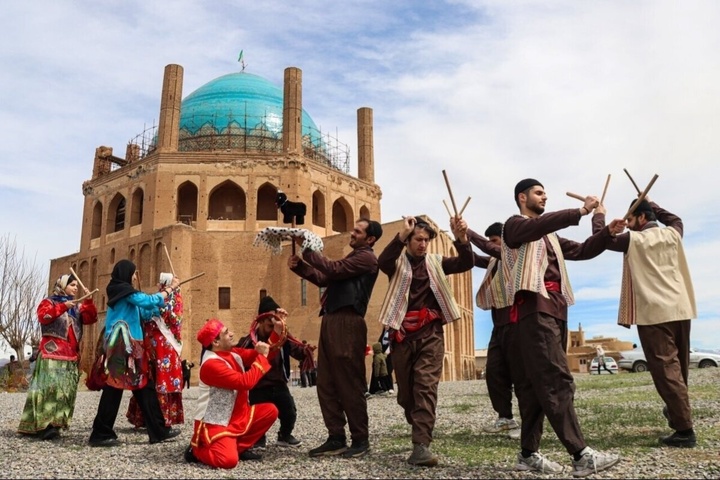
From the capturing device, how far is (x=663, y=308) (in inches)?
198

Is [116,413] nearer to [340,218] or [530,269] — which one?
[530,269]

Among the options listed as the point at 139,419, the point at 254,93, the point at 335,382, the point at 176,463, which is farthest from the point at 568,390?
the point at 254,93

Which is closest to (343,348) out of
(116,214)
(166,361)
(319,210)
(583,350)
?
(166,361)

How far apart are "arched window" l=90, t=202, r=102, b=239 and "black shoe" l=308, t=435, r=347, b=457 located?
114 feet

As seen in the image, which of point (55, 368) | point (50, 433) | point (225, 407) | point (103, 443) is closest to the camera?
point (225, 407)

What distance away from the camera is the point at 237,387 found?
16.0 ft

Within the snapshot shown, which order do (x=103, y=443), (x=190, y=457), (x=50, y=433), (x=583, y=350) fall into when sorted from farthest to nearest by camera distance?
(x=583, y=350) → (x=50, y=433) → (x=103, y=443) → (x=190, y=457)

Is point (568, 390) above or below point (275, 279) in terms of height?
below

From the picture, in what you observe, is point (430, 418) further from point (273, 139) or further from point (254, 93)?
point (254, 93)

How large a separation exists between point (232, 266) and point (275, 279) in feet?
7.38

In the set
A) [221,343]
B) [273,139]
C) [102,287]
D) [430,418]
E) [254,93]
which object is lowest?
[430,418]

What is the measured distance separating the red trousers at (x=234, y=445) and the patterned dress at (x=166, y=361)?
1.86 meters

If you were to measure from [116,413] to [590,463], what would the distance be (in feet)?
13.6

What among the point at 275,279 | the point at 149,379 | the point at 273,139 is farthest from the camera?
the point at 273,139
